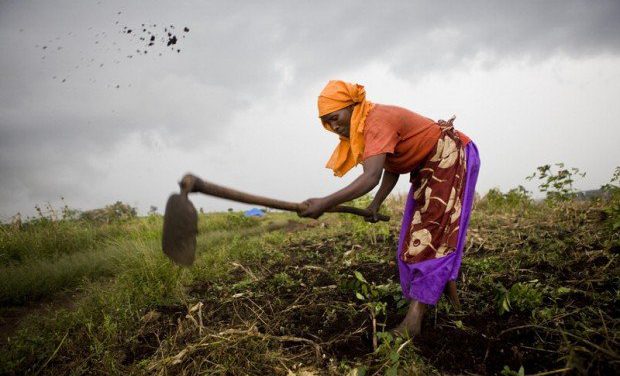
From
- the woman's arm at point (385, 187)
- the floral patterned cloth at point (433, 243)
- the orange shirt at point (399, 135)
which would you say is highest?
the orange shirt at point (399, 135)

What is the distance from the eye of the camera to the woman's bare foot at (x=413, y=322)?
7.08 feet

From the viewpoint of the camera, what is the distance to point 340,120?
95.5 inches

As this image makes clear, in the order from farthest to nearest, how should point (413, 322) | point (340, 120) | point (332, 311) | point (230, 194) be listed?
point (332, 311) → point (340, 120) → point (413, 322) → point (230, 194)

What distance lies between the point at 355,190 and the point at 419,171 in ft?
2.28

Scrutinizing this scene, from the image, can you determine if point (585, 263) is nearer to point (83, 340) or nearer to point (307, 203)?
point (307, 203)

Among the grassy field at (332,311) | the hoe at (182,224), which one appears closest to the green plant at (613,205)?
the grassy field at (332,311)

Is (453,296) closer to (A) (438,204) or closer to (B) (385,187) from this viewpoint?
(A) (438,204)

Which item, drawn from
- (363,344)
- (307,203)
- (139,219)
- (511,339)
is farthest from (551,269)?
(139,219)

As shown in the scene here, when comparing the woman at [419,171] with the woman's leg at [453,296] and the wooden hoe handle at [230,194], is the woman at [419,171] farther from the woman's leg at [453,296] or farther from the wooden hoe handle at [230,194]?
the wooden hoe handle at [230,194]

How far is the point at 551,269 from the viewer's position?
3076mm

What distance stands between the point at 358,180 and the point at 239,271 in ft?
8.60

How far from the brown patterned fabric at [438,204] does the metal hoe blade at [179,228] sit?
142cm

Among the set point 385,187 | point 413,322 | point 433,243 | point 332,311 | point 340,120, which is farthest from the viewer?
point 385,187

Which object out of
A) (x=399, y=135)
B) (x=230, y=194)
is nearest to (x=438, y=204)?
(x=399, y=135)
